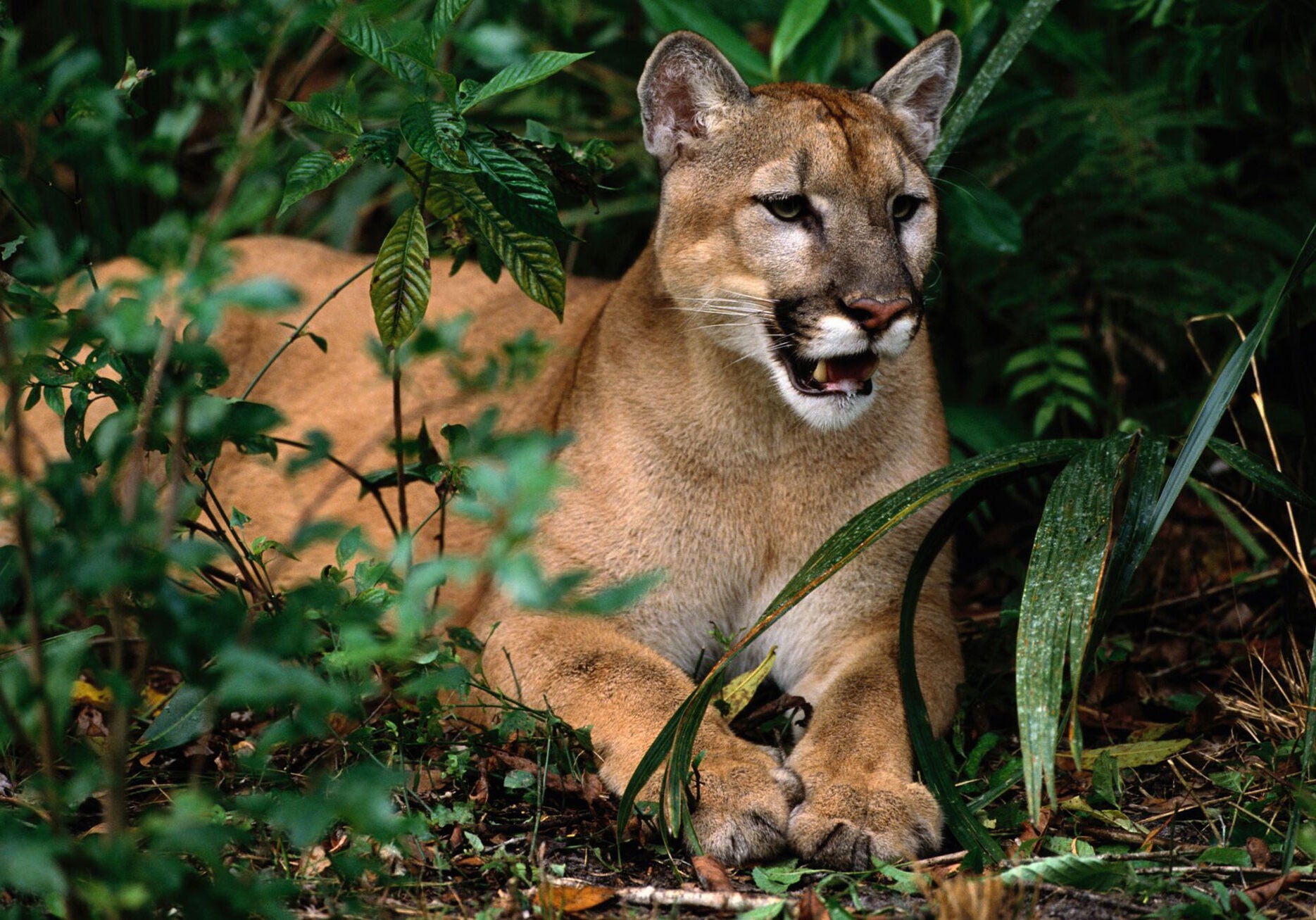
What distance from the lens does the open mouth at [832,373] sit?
3152 mm

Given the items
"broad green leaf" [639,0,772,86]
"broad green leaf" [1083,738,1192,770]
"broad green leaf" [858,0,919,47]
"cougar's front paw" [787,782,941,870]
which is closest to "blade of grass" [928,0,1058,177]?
"broad green leaf" [858,0,919,47]

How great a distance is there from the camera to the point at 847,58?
17.2 ft

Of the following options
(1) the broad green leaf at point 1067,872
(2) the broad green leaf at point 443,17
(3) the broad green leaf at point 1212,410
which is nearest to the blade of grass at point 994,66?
(3) the broad green leaf at point 1212,410

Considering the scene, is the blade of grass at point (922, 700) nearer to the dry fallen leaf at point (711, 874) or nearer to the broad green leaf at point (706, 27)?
the dry fallen leaf at point (711, 874)

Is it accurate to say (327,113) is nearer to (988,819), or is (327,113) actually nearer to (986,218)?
(988,819)

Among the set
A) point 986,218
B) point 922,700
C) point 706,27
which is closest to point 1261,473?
point 922,700

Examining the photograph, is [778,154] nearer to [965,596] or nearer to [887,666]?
[887,666]

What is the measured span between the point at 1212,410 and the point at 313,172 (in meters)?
1.88

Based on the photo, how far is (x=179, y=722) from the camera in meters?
2.73

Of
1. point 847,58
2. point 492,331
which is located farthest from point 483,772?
point 847,58

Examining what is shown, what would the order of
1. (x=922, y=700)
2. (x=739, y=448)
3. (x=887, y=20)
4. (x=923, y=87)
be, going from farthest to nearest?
(x=887, y=20) < (x=923, y=87) < (x=739, y=448) < (x=922, y=700)

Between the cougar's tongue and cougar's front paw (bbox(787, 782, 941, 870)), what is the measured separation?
0.98 metres

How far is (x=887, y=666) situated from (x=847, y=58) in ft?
9.81

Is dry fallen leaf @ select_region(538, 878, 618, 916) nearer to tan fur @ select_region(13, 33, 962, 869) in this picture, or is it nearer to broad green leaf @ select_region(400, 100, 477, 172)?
tan fur @ select_region(13, 33, 962, 869)
